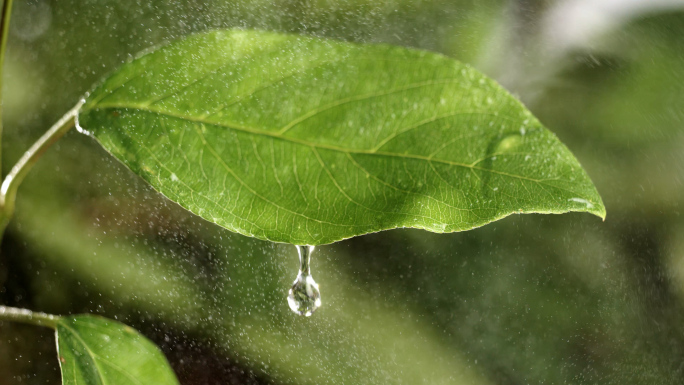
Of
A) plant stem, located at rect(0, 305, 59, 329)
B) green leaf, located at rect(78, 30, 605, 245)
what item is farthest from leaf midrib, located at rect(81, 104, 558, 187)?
plant stem, located at rect(0, 305, 59, 329)

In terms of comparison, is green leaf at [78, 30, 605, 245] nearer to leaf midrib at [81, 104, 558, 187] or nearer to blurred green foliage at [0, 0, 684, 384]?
leaf midrib at [81, 104, 558, 187]

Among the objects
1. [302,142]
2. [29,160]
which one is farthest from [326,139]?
[29,160]

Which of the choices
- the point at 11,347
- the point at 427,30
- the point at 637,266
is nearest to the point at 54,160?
the point at 11,347

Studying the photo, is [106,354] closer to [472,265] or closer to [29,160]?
[29,160]

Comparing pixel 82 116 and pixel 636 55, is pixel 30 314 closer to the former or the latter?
pixel 82 116

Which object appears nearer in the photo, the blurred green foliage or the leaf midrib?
the leaf midrib


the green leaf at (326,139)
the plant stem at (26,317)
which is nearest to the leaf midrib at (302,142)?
the green leaf at (326,139)
